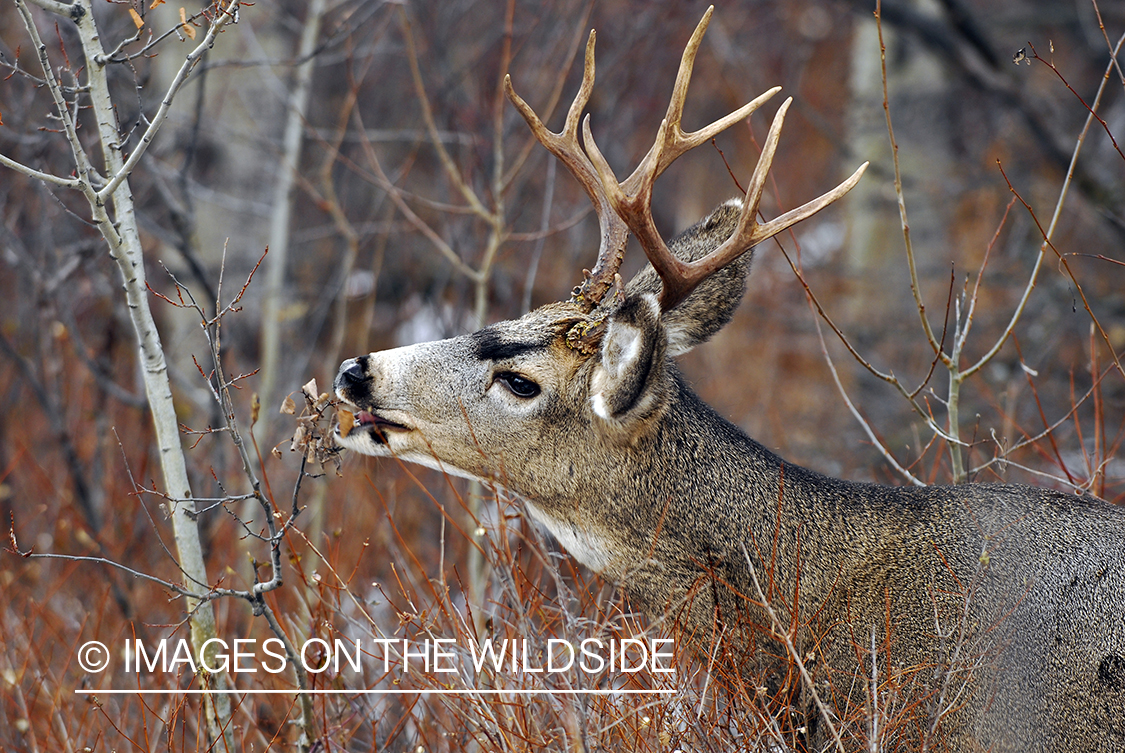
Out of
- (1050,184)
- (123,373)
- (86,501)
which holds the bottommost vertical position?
(86,501)

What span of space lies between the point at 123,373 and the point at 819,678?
19.5 ft

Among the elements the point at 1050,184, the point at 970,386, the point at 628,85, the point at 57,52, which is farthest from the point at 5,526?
the point at 1050,184

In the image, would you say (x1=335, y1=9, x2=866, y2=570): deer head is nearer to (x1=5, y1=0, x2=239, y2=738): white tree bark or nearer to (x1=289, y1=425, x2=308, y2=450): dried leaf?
(x1=289, y1=425, x2=308, y2=450): dried leaf

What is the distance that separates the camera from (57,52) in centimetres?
603

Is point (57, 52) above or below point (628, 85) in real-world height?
below

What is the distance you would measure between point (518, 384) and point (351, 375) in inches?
23.0

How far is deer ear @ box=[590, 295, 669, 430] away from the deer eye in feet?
0.73

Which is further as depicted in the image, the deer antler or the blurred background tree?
the blurred background tree

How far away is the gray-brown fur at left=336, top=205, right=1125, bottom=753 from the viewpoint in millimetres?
2996

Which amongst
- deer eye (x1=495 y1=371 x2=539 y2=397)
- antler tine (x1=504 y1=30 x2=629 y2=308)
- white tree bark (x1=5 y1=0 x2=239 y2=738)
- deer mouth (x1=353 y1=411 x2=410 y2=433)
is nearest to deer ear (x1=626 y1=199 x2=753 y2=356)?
antler tine (x1=504 y1=30 x2=629 y2=308)

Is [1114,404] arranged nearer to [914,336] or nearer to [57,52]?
[914,336]

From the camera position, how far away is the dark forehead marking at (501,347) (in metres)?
3.58

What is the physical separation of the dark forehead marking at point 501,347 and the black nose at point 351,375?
1.38 ft

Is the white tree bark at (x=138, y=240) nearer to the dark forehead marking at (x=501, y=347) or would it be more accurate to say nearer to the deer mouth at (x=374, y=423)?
the deer mouth at (x=374, y=423)
